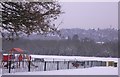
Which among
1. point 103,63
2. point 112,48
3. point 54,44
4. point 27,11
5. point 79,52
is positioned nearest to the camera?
point 27,11

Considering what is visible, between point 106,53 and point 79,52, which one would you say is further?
point 79,52

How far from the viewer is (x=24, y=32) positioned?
12.3m

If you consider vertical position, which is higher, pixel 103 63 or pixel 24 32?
pixel 24 32

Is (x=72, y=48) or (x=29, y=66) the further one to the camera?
(x=72, y=48)

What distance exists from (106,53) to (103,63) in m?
34.3

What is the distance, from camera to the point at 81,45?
69188mm

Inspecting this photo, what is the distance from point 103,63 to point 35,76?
696 inches

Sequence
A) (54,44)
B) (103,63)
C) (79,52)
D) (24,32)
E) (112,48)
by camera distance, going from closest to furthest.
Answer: (24,32) < (103,63) < (112,48) < (54,44) < (79,52)

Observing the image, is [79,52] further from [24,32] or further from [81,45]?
[24,32]

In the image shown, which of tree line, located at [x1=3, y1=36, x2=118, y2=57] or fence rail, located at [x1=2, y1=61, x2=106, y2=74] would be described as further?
tree line, located at [x1=3, y1=36, x2=118, y2=57]

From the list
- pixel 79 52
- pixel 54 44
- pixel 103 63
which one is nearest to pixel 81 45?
pixel 79 52

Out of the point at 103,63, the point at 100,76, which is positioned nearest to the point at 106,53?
the point at 103,63

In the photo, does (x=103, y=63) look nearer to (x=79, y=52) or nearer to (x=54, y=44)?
(x=54, y=44)

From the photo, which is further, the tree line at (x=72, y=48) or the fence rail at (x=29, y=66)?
the tree line at (x=72, y=48)
